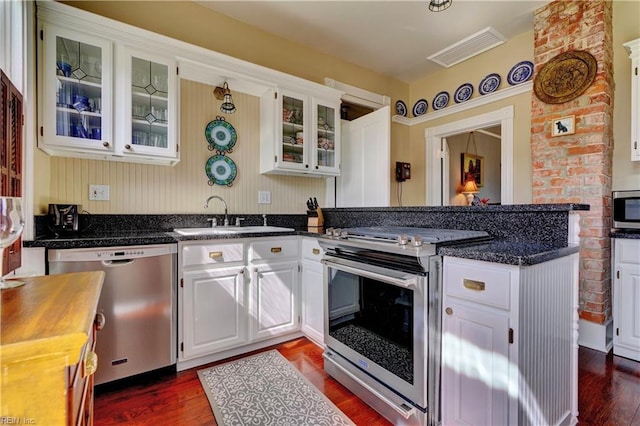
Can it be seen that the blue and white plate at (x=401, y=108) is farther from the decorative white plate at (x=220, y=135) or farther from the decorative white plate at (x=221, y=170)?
the decorative white plate at (x=221, y=170)

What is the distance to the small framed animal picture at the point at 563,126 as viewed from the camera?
243 cm

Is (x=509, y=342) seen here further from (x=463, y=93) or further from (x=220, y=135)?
(x=463, y=93)

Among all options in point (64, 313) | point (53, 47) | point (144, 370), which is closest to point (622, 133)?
point (64, 313)

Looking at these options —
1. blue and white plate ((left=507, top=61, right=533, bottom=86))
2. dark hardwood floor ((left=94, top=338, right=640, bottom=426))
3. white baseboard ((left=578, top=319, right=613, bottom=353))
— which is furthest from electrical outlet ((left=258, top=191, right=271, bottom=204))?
white baseboard ((left=578, top=319, right=613, bottom=353))

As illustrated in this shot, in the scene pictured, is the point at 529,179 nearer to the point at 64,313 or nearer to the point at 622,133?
the point at 622,133

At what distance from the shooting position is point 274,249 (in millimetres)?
2318

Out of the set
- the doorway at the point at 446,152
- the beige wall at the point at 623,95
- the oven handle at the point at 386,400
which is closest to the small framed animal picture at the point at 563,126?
the beige wall at the point at 623,95

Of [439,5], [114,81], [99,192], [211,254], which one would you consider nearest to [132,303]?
[211,254]

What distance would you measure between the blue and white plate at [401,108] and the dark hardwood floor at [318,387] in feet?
10.4

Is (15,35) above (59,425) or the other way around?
above

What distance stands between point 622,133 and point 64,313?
3619 mm

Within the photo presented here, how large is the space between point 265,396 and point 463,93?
3.62 metres

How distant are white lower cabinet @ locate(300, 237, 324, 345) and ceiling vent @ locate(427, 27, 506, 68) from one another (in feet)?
8.49

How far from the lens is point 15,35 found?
1.56 meters
